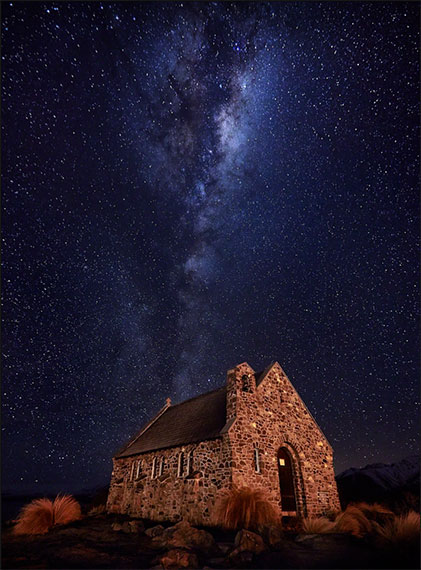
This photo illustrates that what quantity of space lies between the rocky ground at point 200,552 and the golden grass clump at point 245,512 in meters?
0.53

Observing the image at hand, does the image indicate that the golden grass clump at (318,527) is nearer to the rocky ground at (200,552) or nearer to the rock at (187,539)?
the rocky ground at (200,552)

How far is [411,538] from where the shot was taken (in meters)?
8.52

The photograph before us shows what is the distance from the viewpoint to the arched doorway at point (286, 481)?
1720cm

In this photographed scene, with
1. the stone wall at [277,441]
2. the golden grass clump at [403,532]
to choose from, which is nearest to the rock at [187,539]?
the stone wall at [277,441]

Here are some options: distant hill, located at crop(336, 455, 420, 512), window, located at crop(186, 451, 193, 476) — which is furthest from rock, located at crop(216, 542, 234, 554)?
distant hill, located at crop(336, 455, 420, 512)

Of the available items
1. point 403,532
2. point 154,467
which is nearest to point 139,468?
point 154,467

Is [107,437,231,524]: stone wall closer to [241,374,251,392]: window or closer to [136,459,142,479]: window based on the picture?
[136,459,142,479]: window

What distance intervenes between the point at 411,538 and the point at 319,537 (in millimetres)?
3439

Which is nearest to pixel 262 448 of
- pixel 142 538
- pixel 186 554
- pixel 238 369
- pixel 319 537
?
pixel 238 369

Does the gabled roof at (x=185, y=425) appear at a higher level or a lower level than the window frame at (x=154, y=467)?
higher

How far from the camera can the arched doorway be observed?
56.4ft

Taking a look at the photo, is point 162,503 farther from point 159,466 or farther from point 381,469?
point 381,469

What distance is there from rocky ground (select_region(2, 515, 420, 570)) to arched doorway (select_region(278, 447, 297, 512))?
5.90m

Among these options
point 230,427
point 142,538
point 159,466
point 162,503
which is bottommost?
point 142,538
